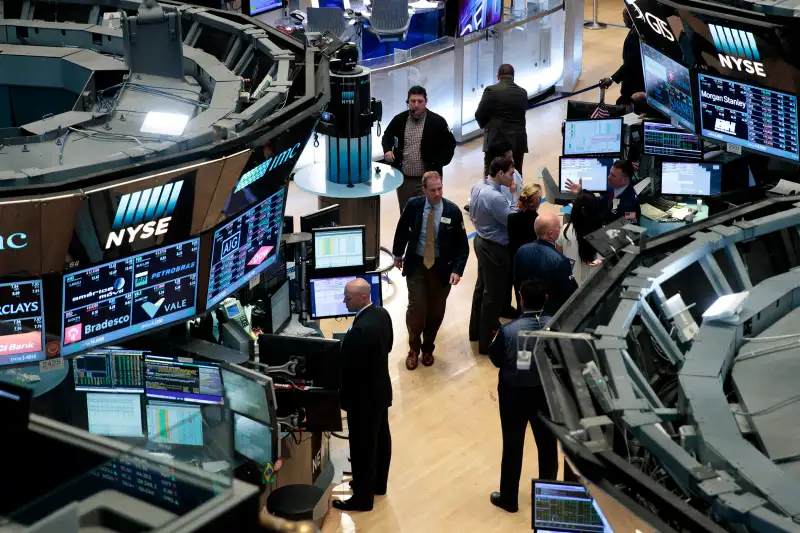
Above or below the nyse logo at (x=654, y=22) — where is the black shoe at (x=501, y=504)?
below

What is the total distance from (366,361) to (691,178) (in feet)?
12.9

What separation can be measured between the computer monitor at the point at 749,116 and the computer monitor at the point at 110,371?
194 inches

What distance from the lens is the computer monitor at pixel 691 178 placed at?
31.0 feet

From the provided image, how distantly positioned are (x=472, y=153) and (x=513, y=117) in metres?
2.11

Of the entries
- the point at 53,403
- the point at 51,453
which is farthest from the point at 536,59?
the point at 51,453

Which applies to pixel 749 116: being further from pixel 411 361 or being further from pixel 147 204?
pixel 147 204

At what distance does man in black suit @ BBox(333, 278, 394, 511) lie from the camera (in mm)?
7012

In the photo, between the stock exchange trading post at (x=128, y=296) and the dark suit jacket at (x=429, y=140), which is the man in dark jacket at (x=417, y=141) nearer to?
the dark suit jacket at (x=429, y=140)

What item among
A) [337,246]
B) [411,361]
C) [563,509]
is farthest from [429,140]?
[563,509]

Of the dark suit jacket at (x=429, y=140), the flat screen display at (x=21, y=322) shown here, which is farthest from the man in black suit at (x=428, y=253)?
the flat screen display at (x=21, y=322)

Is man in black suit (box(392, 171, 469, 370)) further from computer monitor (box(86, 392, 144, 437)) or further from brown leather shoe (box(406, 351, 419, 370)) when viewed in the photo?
computer monitor (box(86, 392, 144, 437))

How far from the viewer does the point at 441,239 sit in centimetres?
880

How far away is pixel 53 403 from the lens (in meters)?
6.60

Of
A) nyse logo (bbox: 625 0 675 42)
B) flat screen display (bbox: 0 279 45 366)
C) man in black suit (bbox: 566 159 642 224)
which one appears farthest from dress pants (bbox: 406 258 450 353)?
flat screen display (bbox: 0 279 45 366)
